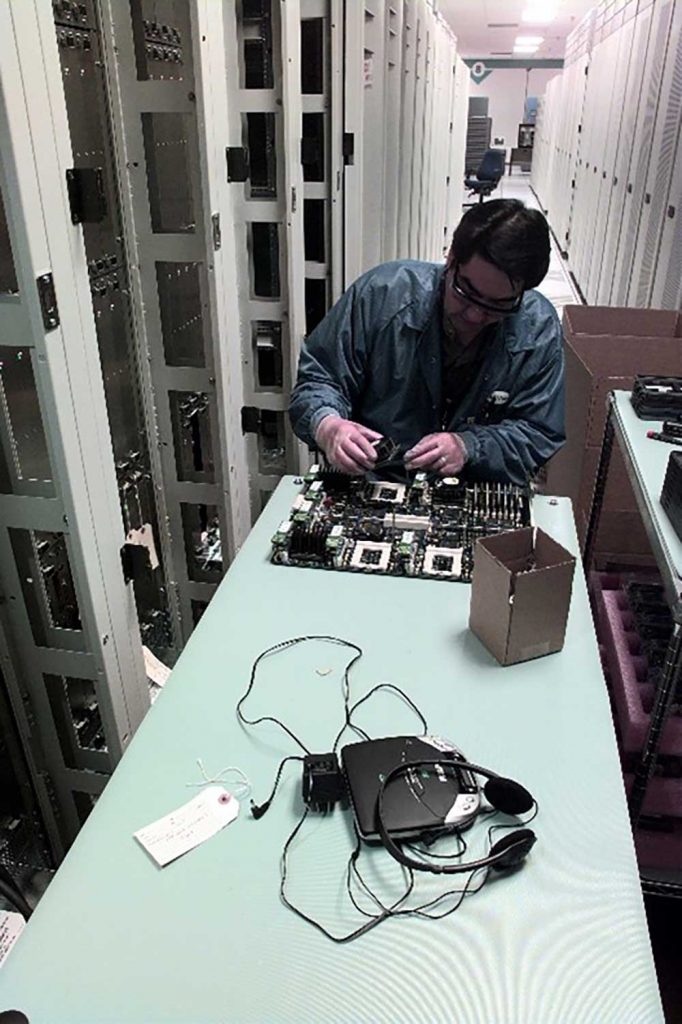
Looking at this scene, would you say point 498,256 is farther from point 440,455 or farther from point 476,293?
point 440,455

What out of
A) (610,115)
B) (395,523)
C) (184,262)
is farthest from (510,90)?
(395,523)

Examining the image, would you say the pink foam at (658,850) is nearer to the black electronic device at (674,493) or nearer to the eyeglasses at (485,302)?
the black electronic device at (674,493)

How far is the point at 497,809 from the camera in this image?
846 mm

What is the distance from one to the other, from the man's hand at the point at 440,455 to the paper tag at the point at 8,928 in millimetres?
1072

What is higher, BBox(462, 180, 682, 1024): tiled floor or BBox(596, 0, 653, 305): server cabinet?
BBox(596, 0, 653, 305): server cabinet

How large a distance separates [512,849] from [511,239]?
1.09 m

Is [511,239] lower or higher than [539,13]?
lower

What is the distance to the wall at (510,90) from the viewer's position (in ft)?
55.6

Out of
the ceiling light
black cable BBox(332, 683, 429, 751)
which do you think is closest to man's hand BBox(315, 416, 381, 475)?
black cable BBox(332, 683, 429, 751)

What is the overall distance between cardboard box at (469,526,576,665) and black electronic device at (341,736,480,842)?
0.71 ft

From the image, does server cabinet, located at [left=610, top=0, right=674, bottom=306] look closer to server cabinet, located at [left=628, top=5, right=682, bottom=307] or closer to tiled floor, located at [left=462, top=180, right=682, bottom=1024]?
server cabinet, located at [left=628, top=5, right=682, bottom=307]

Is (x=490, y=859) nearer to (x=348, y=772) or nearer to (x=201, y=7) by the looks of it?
(x=348, y=772)

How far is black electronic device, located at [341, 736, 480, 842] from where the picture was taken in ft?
2.65

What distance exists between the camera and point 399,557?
129 cm
